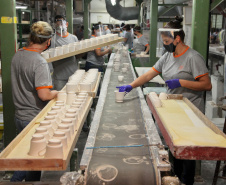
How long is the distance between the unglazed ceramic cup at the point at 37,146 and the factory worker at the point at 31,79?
91 centimetres

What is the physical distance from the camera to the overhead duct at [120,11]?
45.3ft

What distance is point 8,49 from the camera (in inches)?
139

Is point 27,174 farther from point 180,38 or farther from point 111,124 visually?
point 180,38

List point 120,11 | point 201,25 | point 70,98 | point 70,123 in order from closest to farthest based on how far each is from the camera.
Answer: point 70,123 < point 70,98 < point 201,25 < point 120,11

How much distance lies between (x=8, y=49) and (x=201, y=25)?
2.40 meters

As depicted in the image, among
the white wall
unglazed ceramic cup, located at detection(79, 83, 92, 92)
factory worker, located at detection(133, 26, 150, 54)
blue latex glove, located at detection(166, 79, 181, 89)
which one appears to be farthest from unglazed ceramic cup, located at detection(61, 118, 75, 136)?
the white wall

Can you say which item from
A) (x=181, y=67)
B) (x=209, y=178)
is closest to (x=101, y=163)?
(x=181, y=67)

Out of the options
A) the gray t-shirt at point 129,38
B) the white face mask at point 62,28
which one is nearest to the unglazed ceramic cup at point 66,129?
the white face mask at point 62,28

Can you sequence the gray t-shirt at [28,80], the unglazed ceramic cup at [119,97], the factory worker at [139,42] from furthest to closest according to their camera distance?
the factory worker at [139,42]
the unglazed ceramic cup at [119,97]
the gray t-shirt at [28,80]

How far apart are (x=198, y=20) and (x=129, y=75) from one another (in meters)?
1.69

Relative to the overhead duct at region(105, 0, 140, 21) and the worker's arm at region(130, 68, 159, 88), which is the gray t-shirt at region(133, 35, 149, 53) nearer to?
the overhead duct at region(105, 0, 140, 21)

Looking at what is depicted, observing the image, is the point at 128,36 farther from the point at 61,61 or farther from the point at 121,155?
the point at 121,155

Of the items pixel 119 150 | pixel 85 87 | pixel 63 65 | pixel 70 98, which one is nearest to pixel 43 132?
pixel 119 150

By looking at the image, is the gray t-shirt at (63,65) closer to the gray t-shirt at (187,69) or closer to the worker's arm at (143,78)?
the worker's arm at (143,78)
